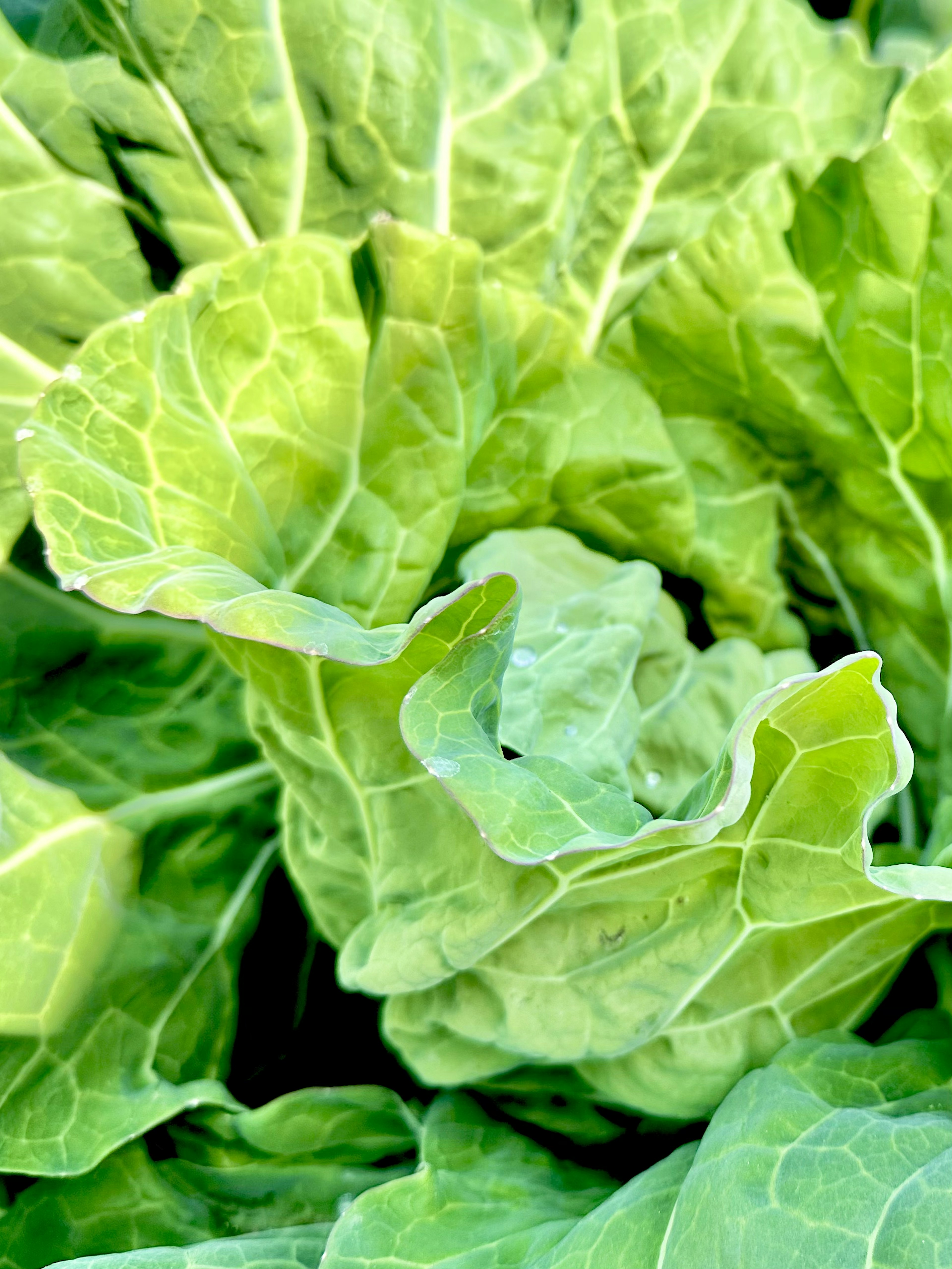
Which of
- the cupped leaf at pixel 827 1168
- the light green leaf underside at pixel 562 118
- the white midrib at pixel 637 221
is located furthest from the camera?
the white midrib at pixel 637 221

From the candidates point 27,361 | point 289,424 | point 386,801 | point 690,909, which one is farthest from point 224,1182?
point 27,361

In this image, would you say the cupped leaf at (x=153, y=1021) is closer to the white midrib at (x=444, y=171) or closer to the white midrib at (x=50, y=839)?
the white midrib at (x=50, y=839)

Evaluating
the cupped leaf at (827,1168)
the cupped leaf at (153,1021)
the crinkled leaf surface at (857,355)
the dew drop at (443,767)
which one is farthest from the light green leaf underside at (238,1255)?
the crinkled leaf surface at (857,355)

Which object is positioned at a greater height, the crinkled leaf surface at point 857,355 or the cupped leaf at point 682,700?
the crinkled leaf surface at point 857,355

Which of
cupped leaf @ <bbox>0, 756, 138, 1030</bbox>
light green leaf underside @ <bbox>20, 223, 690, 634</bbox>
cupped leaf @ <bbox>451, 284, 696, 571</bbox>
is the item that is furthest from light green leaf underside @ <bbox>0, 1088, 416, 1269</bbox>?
cupped leaf @ <bbox>451, 284, 696, 571</bbox>

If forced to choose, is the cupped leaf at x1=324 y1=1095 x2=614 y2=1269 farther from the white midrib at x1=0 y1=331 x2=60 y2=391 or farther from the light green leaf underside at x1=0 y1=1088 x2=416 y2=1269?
the white midrib at x1=0 y1=331 x2=60 y2=391

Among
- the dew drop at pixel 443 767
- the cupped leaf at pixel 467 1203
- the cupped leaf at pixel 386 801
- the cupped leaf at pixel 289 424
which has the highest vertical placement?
the cupped leaf at pixel 289 424
